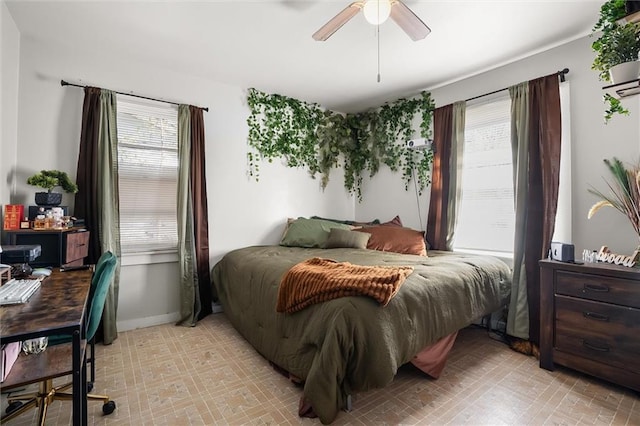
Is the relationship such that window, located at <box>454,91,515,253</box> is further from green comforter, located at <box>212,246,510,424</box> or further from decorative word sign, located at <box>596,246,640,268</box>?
decorative word sign, located at <box>596,246,640,268</box>

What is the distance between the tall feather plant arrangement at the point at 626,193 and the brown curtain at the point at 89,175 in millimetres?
3980

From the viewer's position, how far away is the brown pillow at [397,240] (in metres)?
3.01

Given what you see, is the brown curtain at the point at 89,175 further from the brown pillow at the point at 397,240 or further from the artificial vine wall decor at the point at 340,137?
the brown pillow at the point at 397,240

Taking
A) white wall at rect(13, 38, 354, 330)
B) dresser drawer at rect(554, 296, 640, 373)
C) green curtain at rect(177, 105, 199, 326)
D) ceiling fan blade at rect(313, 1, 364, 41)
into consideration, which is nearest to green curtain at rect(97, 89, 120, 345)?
white wall at rect(13, 38, 354, 330)

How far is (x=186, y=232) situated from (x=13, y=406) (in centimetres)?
171

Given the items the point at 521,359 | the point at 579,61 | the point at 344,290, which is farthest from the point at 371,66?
the point at 521,359

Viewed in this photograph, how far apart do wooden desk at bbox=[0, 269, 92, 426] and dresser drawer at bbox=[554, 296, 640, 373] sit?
2.77m

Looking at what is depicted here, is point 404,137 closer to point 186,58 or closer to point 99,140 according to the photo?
point 186,58

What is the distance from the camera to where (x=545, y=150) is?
2502mm

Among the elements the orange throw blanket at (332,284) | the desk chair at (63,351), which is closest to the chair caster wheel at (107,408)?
the desk chair at (63,351)

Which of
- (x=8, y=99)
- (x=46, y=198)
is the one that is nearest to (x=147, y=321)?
(x=46, y=198)

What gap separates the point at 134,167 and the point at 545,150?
373 cm

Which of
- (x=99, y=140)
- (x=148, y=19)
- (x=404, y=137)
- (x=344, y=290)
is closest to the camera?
(x=344, y=290)

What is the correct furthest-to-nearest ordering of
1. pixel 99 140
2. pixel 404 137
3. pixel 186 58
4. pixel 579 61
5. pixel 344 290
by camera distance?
pixel 404 137
pixel 186 58
pixel 99 140
pixel 579 61
pixel 344 290
